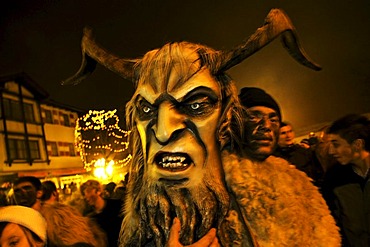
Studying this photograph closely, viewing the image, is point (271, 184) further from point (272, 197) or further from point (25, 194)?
point (25, 194)

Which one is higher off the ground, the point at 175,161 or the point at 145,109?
the point at 145,109

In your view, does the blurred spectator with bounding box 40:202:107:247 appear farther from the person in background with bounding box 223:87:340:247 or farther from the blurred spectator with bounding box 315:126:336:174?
the blurred spectator with bounding box 315:126:336:174

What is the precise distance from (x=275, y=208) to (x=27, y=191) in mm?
1225

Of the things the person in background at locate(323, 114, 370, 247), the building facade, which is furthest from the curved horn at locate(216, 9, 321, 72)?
the building facade

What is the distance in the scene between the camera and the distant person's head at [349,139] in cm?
141

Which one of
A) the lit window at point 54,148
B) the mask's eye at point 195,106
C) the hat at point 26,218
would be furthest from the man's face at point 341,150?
the lit window at point 54,148

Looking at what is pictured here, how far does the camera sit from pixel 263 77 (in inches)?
65.3

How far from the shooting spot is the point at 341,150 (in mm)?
1434

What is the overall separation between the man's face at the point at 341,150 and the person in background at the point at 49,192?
1281 mm

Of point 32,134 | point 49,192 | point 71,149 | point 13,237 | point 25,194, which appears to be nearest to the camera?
point 13,237

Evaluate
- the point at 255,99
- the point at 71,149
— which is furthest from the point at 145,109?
the point at 71,149

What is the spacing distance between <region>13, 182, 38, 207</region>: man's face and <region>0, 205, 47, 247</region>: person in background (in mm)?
449

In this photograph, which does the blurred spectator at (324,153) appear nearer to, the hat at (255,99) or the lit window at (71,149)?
the hat at (255,99)

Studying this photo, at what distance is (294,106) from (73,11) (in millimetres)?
1173
